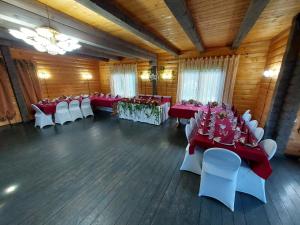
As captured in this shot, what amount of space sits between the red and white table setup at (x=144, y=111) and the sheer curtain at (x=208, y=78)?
1451 millimetres

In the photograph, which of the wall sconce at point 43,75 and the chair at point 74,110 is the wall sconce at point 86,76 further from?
the chair at point 74,110

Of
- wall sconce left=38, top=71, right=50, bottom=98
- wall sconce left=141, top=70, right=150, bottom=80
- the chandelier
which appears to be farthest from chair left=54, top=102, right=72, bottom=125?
wall sconce left=141, top=70, right=150, bottom=80

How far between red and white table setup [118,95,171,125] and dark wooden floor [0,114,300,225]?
1.42 metres

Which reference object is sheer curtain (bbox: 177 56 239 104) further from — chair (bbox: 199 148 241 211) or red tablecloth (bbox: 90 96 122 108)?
chair (bbox: 199 148 241 211)

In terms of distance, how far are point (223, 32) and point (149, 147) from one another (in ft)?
11.2

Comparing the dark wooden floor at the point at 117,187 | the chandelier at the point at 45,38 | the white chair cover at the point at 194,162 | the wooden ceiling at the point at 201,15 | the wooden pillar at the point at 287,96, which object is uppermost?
the wooden ceiling at the point at 201,15

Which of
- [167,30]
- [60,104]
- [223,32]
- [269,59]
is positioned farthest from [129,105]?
[269,59]

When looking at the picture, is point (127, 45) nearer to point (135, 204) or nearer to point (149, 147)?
point (149, 147)

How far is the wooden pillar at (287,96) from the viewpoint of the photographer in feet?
8.00

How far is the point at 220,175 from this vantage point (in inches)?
65.3

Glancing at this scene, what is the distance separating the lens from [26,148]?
10.3 ft

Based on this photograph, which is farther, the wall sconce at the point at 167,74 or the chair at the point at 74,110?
the wall sconce at the point at 167,74

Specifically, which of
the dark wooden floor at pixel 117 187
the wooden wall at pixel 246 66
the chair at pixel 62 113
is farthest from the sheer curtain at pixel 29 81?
the wooden wall at pixel 246 66

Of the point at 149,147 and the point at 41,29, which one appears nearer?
the point at 41,29
